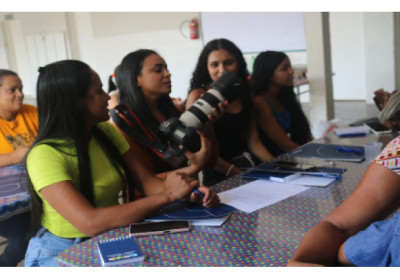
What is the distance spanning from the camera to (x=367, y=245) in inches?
33.8

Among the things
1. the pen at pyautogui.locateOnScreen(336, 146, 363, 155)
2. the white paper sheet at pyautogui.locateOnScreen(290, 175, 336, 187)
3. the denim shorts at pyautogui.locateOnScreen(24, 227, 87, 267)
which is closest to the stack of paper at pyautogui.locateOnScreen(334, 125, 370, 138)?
the pen at pyautogui.locateOnScreen(336, 146, 363, 155)

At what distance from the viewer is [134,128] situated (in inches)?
76.7

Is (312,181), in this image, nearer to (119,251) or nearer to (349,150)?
(349,150)

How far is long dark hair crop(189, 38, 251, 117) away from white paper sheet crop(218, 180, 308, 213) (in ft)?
2.96

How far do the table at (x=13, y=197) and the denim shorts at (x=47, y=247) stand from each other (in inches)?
10.1

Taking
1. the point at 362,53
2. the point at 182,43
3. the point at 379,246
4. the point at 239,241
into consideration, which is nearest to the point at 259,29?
the point at 182,43

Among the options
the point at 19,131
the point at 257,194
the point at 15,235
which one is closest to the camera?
the point at 257,194

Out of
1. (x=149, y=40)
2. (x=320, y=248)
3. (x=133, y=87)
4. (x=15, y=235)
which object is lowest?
(x=15, y=235)

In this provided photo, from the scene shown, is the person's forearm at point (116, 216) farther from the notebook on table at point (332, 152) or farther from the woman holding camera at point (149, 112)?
the notebook on table at point (332, 152)

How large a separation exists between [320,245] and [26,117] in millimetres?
2226

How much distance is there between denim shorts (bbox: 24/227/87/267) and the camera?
148 centimetres

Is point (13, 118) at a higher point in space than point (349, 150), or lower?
higher

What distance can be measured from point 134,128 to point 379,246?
4.24ft

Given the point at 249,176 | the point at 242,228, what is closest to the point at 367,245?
the point at 242,228
